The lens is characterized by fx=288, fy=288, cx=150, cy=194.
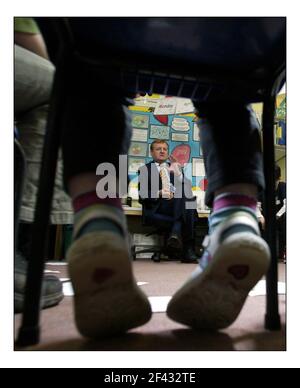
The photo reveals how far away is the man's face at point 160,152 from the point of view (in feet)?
1.52

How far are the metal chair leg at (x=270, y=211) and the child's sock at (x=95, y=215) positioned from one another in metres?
0.20

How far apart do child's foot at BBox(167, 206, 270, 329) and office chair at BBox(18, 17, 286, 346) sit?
16 cm

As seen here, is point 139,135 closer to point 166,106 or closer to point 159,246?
point 166,106

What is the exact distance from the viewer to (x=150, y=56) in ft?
1.02

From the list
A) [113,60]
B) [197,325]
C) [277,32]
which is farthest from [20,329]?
[277,32]

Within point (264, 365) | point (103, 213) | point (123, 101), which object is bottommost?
point (264, 365)

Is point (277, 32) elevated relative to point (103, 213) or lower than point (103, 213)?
elevated

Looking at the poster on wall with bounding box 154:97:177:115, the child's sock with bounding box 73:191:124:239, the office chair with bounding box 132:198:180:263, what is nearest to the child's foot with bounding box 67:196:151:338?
the child's sock with bounding box 73:191:124:239

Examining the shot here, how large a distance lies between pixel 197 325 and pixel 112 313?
0.36 feet

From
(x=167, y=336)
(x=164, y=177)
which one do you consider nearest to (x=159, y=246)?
(x=164, y=177)

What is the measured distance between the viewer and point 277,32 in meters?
0.31

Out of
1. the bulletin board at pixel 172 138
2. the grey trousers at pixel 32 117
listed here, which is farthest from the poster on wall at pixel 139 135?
the grey trousers at pixel 32 117

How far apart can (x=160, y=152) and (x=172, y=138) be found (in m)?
0.03

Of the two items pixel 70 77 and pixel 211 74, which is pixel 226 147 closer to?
pixel 211 74
